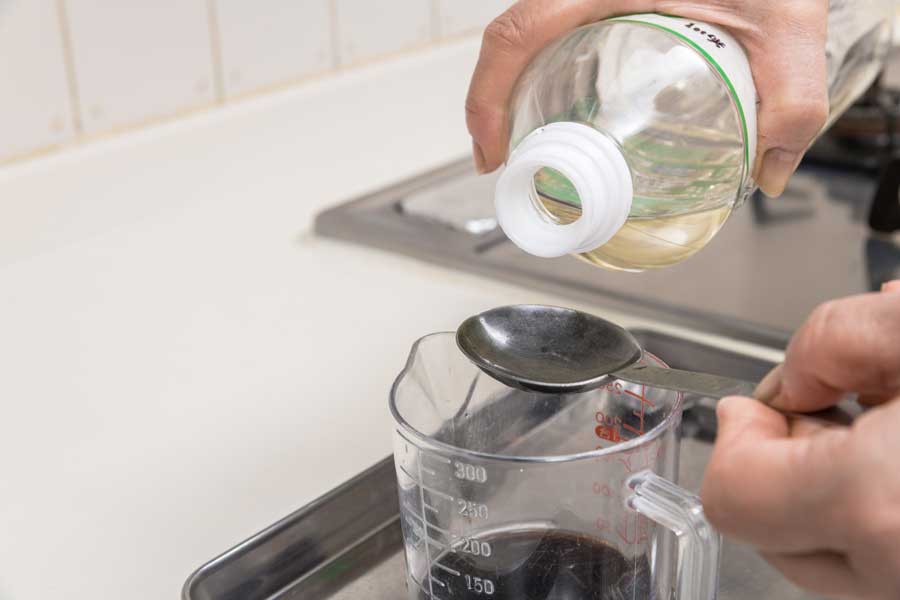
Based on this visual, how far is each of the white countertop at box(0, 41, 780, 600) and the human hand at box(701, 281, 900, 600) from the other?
10.7 inches

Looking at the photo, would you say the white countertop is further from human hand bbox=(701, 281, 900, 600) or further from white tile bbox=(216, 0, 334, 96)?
human hand bbox=(701, 281, 900, 600)

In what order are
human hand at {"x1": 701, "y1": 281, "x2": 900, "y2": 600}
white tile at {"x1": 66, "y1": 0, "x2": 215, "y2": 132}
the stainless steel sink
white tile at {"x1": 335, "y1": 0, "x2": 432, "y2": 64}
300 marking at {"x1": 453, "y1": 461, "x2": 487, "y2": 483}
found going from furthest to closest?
1. white tile at {"x1": 335, "y1": 0, "x2": 432, "y2": 64}
2. white tile at {"x1": 66, "y1": 0, "x2": 215, "y2": 132}
3. the stainless steel sink
4. 300 marking at {"x1": 453, "y1": 461, "x2": 487, "y2": 483}
5. human hand at {"x1": 701, "y1": 281, "x2": 900, "y2": 600}

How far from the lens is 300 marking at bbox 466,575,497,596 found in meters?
0.45

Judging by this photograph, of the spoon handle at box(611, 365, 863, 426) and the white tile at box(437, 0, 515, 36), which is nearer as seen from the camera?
the spoon handle at box(611, 365, 863, 426)

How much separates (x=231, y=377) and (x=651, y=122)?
0.31m

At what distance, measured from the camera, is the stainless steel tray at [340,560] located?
506mm

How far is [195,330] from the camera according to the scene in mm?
772

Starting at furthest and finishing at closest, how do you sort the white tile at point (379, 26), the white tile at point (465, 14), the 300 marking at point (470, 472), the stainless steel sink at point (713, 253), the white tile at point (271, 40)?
the white tile at point (465, 14) → the white tile at point (379, 26) → the white tile at point (271, 40) → the stainless steel sink at point (713, 253) → the 300 marking at point (470, 472)

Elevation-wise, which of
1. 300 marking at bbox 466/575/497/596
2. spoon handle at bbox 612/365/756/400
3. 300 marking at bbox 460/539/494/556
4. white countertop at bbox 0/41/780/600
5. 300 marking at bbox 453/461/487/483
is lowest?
white countertop at bbox 0/41/780/600

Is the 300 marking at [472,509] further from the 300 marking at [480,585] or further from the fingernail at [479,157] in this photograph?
the fingernail at [479,157]

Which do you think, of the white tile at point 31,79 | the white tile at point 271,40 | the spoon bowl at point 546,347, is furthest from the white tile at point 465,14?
the spoon bowl at point 546,347

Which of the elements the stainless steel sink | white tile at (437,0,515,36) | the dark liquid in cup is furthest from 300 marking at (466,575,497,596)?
white tile at (437,0,515,36)

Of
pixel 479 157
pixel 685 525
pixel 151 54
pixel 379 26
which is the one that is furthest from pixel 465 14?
pixel 685 525

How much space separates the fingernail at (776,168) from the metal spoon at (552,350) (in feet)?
0.40
